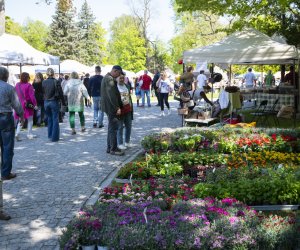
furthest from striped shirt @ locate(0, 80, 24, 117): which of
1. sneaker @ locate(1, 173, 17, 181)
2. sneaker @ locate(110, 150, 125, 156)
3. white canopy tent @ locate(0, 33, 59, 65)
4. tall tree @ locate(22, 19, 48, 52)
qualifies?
tall tree @ locate(22, 19, 48, 52)

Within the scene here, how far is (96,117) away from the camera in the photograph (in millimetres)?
14414

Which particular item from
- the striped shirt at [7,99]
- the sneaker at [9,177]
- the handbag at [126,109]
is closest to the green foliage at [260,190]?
the striped shirt at [7,99]

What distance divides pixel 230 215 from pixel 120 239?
1.26 meters

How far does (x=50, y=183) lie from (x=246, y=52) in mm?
7915

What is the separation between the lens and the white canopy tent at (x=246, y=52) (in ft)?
41.8

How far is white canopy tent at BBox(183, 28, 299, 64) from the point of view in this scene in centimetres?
1273

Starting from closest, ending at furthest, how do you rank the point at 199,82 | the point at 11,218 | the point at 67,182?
the point at 11,218, the point at 67,182, the point at 199,82

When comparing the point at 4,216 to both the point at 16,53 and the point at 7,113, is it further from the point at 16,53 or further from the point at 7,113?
the point at 16,53

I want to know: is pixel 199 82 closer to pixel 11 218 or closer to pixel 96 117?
pixel 96 117

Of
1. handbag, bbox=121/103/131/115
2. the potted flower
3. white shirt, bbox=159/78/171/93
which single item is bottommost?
the potted flower

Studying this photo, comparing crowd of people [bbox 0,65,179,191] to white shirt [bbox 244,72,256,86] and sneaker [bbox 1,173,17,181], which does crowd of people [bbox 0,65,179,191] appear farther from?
white shirt [bbox 244,72,256,86]

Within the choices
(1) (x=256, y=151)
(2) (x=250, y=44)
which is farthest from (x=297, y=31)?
(1) (x=256, y=151)

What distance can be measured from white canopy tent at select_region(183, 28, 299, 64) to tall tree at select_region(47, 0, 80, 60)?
40.0 metres

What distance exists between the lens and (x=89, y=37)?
61.9m
